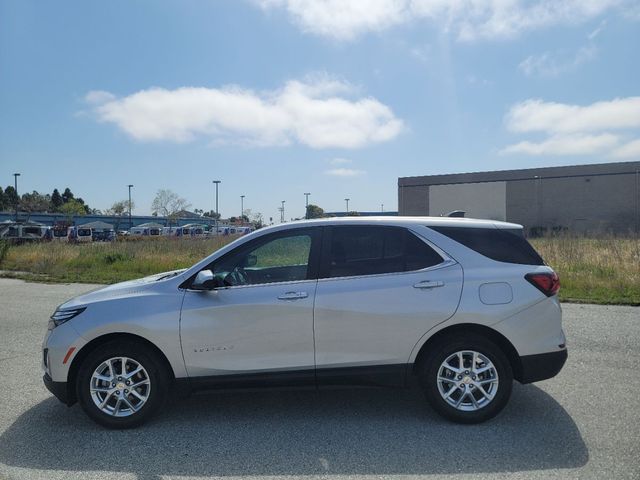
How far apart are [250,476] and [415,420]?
161 centimetres

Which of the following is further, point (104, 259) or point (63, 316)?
point (104, 259)

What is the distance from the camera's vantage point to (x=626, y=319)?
28.5ft

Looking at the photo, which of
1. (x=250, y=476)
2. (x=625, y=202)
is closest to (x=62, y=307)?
(x=250, y=476)

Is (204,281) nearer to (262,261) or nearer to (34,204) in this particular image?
(262,261)

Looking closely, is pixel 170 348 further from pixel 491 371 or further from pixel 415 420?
pixel 491 371

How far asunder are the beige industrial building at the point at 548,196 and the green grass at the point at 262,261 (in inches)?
1463

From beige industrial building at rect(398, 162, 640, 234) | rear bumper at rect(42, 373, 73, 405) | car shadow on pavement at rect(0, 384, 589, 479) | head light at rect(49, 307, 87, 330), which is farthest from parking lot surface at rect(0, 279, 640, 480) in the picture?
beige industrial building at rect(398, 162, 640, 234)

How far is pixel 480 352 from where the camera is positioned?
426cm

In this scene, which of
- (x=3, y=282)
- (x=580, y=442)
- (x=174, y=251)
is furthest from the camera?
(x=174, y=251)

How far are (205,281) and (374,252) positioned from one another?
149 centimetres

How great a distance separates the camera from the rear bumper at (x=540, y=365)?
14.1ft

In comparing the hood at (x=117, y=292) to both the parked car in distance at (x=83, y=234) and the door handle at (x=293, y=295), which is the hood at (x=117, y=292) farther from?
the parked car in distance at (x=83, y=234)


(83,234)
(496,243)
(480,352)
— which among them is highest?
(83,234)

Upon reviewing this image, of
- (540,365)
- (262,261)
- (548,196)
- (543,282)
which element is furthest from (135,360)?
(548,196)
